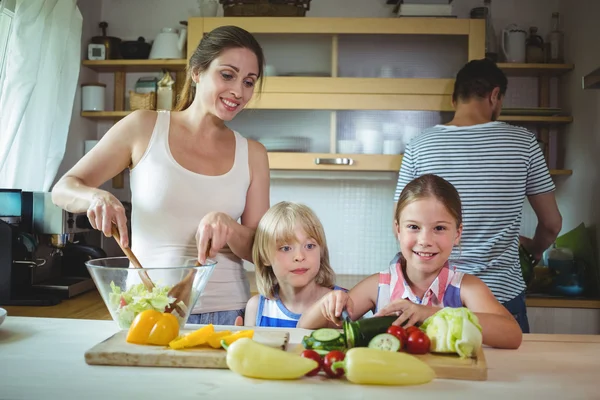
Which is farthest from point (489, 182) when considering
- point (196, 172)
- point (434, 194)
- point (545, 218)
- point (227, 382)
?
point (227, 382)

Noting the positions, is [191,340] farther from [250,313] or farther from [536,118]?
[536,118]

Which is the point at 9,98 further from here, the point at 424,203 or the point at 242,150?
the point at 424,203

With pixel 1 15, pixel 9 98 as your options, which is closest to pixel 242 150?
pixel 9 98

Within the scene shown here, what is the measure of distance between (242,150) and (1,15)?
148 cm

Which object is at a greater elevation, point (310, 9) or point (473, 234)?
point (310, 9)

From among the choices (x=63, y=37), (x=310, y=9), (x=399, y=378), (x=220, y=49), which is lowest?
(x=399, y=378)

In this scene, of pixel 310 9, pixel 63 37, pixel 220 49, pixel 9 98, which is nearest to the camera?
pixel 220 49

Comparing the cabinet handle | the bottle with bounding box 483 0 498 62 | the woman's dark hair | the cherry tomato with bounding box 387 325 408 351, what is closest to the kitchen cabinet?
the cabinet handle

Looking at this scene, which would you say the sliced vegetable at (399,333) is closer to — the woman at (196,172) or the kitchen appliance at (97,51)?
the woman at (196,172)

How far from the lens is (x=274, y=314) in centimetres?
172

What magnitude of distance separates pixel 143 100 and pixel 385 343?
2.62 metres

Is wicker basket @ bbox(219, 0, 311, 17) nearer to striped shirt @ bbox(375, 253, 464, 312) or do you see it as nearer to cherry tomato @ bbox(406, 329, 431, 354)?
striped shirt @ bbox(375, 253, 464, 312)

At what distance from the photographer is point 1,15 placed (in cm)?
261

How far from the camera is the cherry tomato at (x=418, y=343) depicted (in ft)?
3.48
